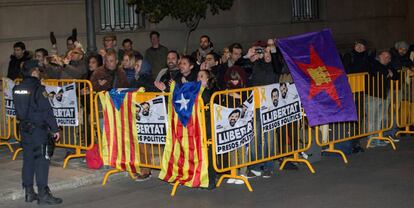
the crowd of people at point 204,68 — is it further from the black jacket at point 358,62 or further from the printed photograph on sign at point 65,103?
the printed photograph on sign at point 65,103

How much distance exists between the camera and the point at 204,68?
38.4 ft

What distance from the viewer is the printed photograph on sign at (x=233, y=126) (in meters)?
9.88

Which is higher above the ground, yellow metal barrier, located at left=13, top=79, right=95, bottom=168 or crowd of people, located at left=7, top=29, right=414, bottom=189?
crowd of people, located at left=7, top=29, right=414, bottom=189

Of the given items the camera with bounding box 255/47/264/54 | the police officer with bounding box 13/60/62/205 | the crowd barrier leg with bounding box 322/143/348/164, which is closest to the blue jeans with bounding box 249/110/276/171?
the camera with bounding box 255/47/264/54

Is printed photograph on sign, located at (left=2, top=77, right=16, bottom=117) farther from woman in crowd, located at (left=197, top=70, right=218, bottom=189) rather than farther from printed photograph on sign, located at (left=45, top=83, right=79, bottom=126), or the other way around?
woman in crowd, located at (left=197, top=70, right=218, bottom=189)

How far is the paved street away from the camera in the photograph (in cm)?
949

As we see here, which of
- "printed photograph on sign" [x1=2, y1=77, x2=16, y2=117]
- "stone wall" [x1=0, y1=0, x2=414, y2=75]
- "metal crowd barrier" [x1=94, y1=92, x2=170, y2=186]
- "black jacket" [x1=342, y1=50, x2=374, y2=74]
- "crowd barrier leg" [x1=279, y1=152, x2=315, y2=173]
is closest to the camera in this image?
"metal crowd barrier" [x1=94, y1=92, x2=170, y2=186]

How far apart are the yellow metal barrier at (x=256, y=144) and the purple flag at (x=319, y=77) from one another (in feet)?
1.19

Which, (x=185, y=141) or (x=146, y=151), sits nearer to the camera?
(x=185, y=141)

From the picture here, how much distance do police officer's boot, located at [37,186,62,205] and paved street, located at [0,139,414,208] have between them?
12 cm

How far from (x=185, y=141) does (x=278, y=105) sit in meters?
1.55

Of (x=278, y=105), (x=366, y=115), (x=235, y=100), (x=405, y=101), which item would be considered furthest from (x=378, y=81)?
(x=235, y=100)

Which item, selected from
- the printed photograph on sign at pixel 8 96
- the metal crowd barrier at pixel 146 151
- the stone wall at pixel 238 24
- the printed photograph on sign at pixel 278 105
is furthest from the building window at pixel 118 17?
the printed photograph on sign at pixel 278 105

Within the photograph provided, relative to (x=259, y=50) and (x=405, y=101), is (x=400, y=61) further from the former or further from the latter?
(x=259, y=50)
